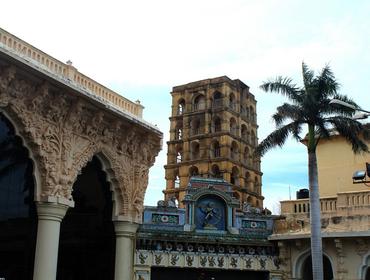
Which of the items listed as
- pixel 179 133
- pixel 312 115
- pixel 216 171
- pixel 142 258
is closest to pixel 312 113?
pixel 312 115

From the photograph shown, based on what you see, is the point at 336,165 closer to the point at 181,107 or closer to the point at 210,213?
the point at 210,213

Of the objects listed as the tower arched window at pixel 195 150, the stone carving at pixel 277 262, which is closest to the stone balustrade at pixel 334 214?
the stone carving at pixel 277 262

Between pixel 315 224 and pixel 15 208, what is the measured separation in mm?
9738

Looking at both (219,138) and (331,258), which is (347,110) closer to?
(331,258)

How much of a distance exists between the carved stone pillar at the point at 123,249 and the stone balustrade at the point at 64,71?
3858 millimetres

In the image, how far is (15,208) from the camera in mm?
14539

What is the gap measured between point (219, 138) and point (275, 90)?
34.0 m

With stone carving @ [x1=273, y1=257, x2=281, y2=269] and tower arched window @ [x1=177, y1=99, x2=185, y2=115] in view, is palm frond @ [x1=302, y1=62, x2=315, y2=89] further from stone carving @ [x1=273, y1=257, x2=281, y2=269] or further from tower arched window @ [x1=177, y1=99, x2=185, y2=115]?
tower arched window @ [x1=177, y1=99, x2=185, y2=115]

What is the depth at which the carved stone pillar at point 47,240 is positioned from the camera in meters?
14.1

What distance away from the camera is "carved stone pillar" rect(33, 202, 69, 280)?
1410cm

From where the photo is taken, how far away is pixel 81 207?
56.1 ft

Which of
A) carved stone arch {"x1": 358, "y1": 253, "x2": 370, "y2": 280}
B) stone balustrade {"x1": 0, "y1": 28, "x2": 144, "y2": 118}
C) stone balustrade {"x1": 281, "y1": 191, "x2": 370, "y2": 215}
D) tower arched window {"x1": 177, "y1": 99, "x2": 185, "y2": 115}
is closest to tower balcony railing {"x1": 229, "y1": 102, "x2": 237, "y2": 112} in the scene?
tower arched window {"x1": 177, "y1": 99, "x2": 185, "y2": 115}

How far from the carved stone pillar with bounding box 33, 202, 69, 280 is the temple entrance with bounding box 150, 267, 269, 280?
625cm

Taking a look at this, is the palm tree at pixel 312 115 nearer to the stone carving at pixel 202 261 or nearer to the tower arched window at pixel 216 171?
the stone carving at pixel 202 261
